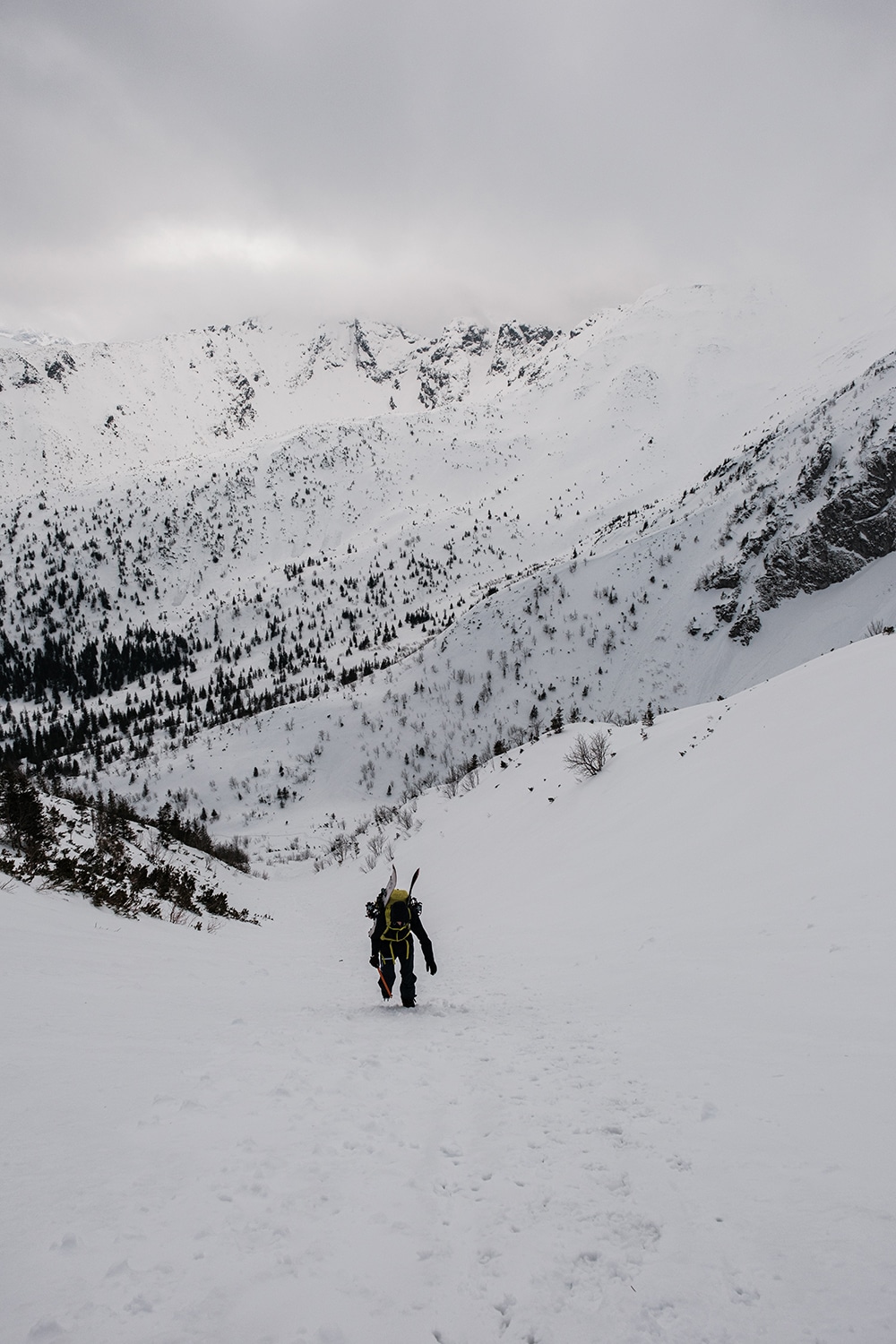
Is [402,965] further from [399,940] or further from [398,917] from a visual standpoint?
[398,917]

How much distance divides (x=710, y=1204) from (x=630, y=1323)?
35.0 inches

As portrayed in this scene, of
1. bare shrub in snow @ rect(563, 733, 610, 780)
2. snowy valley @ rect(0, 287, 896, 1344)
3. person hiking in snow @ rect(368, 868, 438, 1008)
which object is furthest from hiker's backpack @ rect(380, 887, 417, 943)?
bare shrub in snow @ rect(563, 733, 610, 780)

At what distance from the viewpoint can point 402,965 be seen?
851 cm

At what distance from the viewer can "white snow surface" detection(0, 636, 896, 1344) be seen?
2408 millimetres

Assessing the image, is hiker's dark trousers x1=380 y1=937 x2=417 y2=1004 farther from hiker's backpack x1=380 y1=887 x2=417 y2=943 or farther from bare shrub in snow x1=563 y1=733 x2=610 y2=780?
bare shrub in snow x1=563 y1=733 x2=610 y2=780

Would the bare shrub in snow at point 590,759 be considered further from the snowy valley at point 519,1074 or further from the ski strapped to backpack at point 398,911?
the ski strapped to backpack at point 398,911

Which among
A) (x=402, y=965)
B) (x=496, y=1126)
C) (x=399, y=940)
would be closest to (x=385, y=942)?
(x=399, y=940)

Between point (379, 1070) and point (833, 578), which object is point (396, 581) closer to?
point (833, 578)

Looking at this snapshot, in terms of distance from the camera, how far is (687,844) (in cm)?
1176

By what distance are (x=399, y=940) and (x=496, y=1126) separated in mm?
4415

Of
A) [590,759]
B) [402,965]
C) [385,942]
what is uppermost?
[385,942]

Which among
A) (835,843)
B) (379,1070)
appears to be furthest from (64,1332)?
(835,843)

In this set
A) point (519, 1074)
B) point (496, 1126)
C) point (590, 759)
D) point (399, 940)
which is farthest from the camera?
point (590, 759)

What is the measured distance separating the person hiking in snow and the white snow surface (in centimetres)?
48
